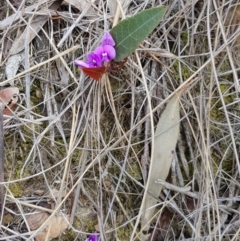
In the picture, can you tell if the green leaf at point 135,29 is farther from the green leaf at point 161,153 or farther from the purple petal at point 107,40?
the green leaf at point 161,153

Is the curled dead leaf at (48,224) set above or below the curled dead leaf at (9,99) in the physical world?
below

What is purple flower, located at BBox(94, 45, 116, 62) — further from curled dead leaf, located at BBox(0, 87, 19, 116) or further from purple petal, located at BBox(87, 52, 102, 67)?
curled dead leaf, located at BBox(0, 87, 19, 116)

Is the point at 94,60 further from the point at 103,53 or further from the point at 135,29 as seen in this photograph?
the point at 135,29

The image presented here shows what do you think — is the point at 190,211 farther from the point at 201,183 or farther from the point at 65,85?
the point at 65,85

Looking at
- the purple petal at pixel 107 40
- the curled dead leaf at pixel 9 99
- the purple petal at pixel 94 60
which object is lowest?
the curled dead leaf at pixel 9 99

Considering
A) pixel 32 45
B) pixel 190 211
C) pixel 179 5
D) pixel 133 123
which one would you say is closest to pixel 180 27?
pixel 179 5

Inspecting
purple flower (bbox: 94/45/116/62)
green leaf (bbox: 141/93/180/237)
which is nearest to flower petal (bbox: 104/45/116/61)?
purple flower (bbox: 94/45/116/62)

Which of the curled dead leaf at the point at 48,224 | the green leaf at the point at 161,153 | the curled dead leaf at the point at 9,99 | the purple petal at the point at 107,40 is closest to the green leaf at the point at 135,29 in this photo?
the purple petal at the point at 107,40
